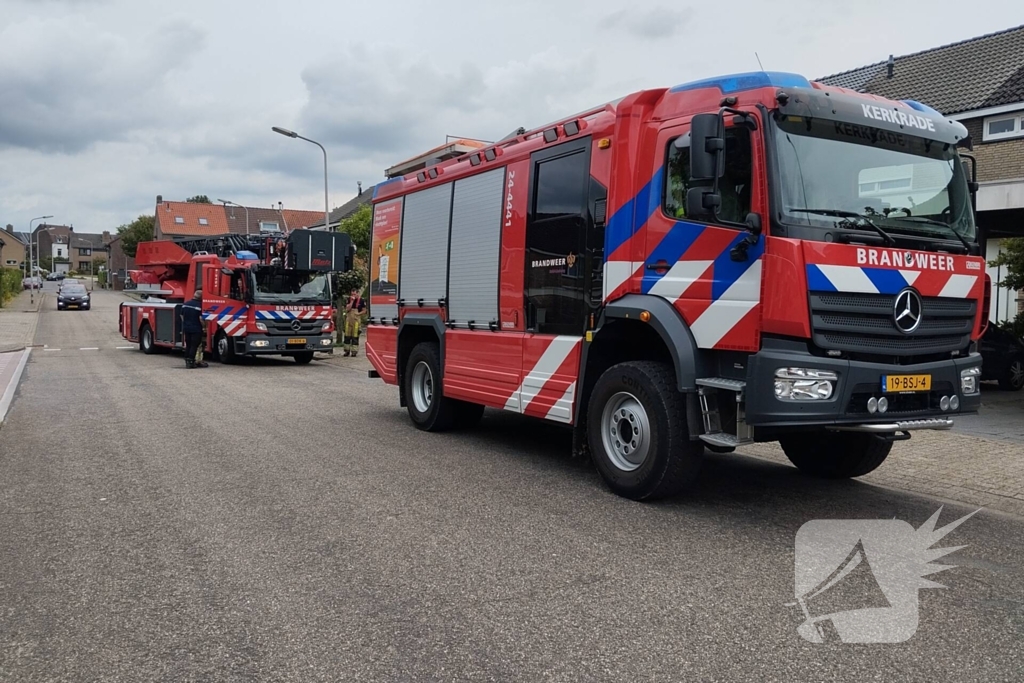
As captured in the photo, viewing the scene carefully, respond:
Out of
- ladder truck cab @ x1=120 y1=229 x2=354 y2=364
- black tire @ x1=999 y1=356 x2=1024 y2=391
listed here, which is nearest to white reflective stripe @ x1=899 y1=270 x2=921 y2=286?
black tire @ x1=999 y1=356 x2=1024 y2=391

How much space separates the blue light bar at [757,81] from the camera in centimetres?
546

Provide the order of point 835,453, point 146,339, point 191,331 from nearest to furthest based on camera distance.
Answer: point 835,453, point 191,331, point 146,339

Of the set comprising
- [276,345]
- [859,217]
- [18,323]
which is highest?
[859,217]

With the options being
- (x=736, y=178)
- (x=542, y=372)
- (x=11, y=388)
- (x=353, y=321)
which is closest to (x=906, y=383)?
(x=736, y=178)

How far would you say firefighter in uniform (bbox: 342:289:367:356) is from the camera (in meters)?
21.7

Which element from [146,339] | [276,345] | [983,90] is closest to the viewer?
[276,345]

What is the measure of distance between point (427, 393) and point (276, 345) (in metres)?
10.1

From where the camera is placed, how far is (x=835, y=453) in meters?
6.98

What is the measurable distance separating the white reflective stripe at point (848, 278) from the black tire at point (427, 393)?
4769 mm

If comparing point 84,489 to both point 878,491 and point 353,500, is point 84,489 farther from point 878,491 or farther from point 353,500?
point 878,491

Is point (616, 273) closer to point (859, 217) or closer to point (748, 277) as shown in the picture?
point (748, 277)

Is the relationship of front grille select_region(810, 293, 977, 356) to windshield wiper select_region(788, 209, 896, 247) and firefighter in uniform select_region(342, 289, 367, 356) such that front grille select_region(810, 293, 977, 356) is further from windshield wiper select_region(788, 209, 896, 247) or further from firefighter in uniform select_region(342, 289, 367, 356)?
firefighter in uniform select_region(342, 289, 367, 356)

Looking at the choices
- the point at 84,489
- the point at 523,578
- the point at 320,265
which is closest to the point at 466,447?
the point at 84,489

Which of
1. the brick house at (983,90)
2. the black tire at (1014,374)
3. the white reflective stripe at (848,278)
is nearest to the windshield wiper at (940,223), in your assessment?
the white reflective stripe at (848,278)
